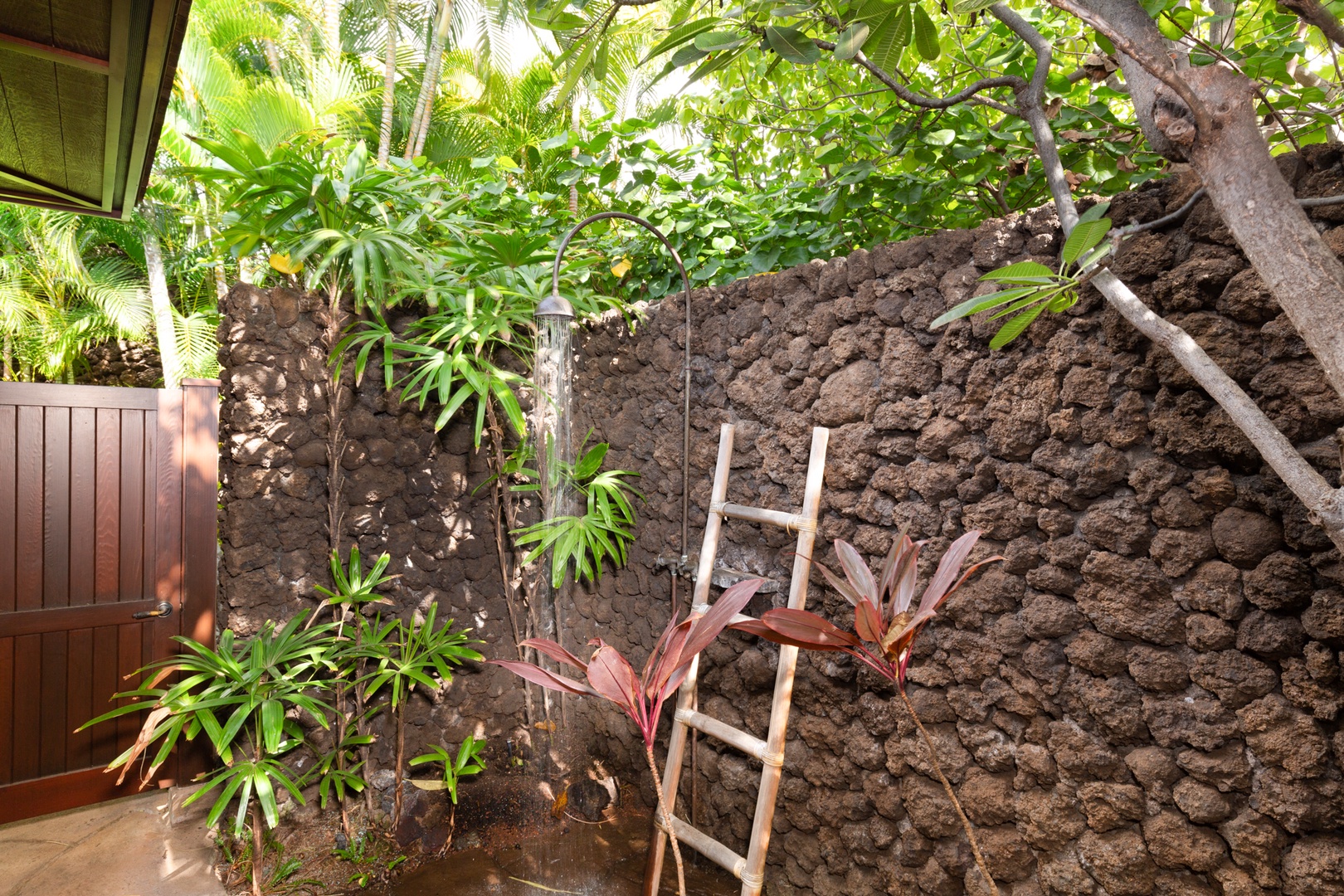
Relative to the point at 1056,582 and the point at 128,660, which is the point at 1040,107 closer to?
the point at 1056,582

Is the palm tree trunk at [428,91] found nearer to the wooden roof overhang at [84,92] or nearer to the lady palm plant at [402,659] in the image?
the lady palm plant at [402,659]

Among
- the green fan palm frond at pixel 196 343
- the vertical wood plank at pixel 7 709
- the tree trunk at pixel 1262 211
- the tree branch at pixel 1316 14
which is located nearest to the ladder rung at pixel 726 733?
the tree trunk at pixel 1262 211

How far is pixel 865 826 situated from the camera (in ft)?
6.15

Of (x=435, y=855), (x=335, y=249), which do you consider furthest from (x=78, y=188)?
(x=435, y=855)

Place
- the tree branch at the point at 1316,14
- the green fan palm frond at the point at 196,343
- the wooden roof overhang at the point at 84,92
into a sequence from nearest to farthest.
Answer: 1. the wooden roof overhang at the point at 84,92
2. the tree branch at the point at 1316,14
3. the green fan palm frond at the point at 196,343

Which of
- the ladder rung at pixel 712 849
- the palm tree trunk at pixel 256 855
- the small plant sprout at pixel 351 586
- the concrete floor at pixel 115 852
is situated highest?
the small plant sprout at pixel 351 586

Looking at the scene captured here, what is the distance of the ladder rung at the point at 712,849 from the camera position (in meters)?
1.79

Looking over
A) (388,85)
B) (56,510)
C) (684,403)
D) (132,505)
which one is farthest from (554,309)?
(388,85)

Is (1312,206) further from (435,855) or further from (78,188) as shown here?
(435,855)

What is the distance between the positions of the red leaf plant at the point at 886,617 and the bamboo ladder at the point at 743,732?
27 cm

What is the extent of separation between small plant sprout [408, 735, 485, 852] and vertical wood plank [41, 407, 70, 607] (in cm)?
150

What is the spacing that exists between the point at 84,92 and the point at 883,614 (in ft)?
5.08

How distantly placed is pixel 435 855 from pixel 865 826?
142 centimetres

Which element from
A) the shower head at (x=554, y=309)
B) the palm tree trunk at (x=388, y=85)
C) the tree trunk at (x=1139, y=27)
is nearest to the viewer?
the tree trunk at (x=1139, y=27)
